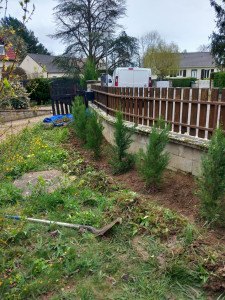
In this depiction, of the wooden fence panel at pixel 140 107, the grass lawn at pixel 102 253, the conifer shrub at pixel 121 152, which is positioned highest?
the wooden fence panel at pixel 140 107

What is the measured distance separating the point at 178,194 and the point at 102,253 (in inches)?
64.8

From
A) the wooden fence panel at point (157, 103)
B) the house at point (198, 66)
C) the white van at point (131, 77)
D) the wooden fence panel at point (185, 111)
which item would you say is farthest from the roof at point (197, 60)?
the wooden fence panel at point (185, 111)

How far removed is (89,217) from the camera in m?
3.35

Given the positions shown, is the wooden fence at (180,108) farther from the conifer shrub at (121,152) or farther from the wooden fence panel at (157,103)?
the conifer shrub at (121,152)

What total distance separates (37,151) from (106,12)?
27.3 m

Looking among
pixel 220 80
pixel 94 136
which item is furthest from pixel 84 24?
pixel 94 136

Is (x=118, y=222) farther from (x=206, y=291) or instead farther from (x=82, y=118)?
(x=82, y=118)

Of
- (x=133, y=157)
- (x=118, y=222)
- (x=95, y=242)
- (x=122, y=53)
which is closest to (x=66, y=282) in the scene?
(x=95, y=242)

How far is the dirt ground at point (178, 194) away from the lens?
3104mm

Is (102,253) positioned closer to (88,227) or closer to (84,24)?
(88,227)

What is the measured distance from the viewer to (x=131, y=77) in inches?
571

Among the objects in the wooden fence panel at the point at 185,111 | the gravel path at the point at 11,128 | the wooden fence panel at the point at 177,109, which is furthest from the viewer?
the wooden fence panel at the point at 177,109

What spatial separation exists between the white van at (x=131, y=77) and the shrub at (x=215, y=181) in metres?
11.5

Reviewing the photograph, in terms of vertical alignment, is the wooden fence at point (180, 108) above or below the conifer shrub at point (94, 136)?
above
